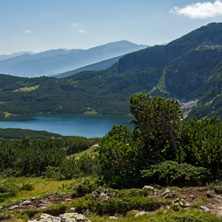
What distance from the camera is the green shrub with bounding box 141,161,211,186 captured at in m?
20.7

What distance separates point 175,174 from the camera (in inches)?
833

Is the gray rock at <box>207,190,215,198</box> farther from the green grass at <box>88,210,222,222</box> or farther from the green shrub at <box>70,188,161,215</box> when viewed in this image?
the green shrub at <box>70,188,161,215</box>

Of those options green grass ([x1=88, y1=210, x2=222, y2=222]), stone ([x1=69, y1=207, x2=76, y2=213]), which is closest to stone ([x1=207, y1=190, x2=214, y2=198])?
green grass ([x1=88, y1=210, x2=222, y2=222])

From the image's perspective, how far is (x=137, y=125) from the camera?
31641mm

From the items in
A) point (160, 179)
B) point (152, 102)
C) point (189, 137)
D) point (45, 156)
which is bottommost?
point (45, 156)

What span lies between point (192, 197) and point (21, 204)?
13.5 m

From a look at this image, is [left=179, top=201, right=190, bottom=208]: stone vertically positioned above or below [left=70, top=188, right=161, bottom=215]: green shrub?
above

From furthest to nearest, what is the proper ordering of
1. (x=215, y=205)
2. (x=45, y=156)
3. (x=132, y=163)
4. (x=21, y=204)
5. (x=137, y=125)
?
(x=45, y=156) < (x=137, y=125) < (x=132, y=163) < (x=21, y=204) < (x=215, y=205)

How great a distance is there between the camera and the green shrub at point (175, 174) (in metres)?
20.7

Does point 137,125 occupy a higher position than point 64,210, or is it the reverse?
point 137,125

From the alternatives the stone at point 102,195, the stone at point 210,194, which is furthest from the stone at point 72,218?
the stone at point 210,194

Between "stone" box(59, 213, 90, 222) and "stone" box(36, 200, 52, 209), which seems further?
"stone" box(36, 200, 52, 209)

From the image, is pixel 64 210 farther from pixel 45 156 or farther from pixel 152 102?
pixel 45 156

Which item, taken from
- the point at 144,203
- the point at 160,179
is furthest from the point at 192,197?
the point at 160,179
